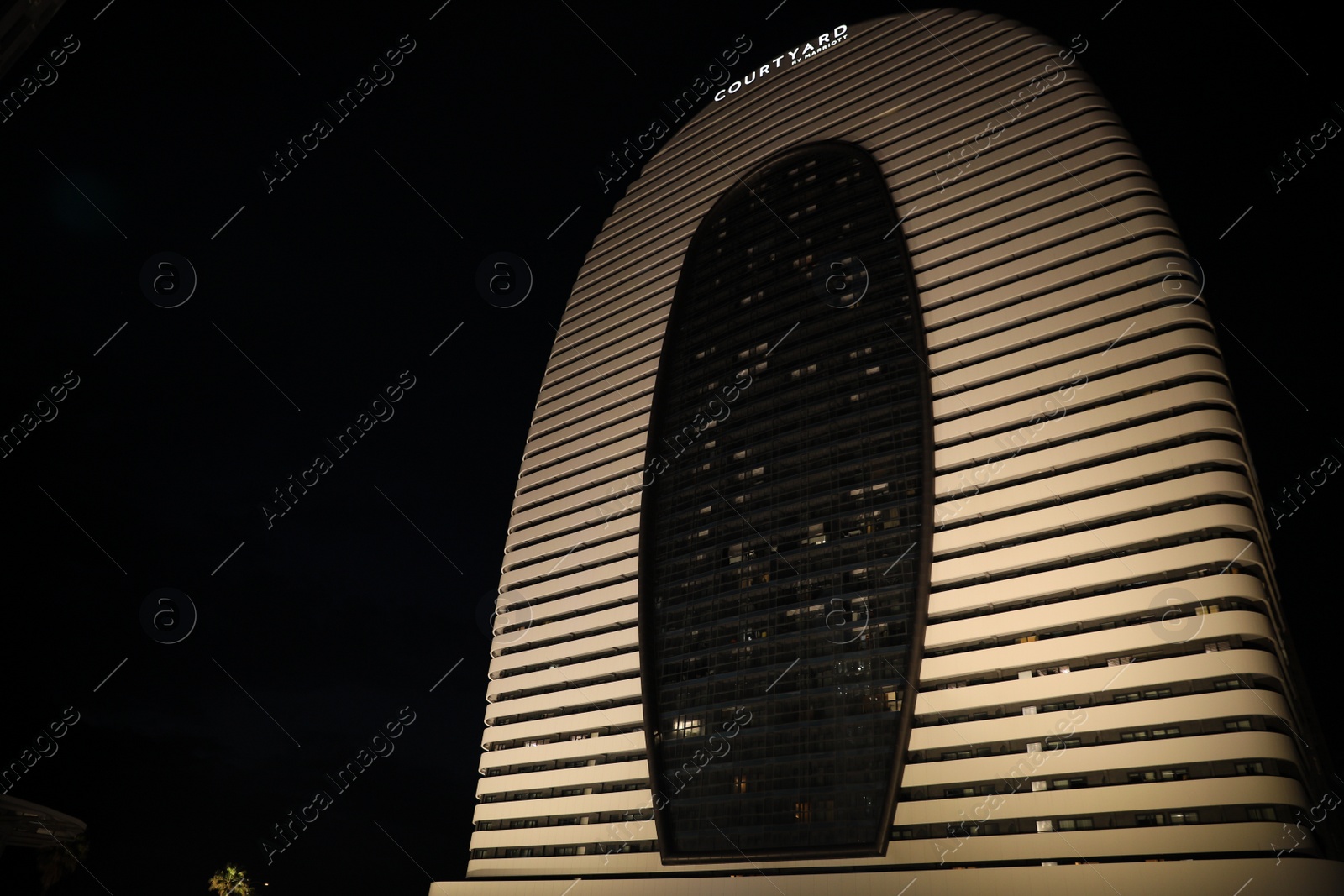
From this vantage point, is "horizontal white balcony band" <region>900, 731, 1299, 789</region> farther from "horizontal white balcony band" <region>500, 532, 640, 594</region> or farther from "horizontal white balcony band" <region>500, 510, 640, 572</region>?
"horizontal white balcony band" <region>500, 510, 640, 572</region>

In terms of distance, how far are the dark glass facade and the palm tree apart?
42925 mm

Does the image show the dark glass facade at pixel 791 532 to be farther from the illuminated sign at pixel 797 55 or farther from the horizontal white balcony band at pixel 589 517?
the illuminated sign at pixel 797 55

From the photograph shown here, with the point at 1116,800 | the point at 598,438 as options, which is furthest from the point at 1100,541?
the point at 598,438

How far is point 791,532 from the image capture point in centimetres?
7569

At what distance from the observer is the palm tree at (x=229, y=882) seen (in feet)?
262

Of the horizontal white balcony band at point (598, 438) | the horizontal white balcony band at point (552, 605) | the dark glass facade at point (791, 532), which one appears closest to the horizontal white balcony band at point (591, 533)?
the dark glass facade at point (791, 532)

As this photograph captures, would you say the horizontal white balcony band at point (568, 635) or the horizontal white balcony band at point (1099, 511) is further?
the horizontal white balcony band at point (568, 635)

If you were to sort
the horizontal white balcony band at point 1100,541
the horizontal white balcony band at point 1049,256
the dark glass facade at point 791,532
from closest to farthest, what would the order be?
the horizontal white balcony band at point 1100,541, the dark glass facade at point 791,532, the horizontal white balcony band at point 1049,256

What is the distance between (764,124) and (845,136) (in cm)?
1549

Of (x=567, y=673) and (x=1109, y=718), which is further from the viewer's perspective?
(x=567, y=673)

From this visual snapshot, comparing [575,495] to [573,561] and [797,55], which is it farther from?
[797,55]

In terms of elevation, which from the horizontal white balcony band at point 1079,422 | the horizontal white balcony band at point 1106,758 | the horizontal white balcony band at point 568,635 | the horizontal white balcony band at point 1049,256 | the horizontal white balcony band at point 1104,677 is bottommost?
the horizontal white balcony band at point 1106,758

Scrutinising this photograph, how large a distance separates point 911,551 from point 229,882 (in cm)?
7115

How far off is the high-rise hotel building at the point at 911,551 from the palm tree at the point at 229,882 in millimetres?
21899
